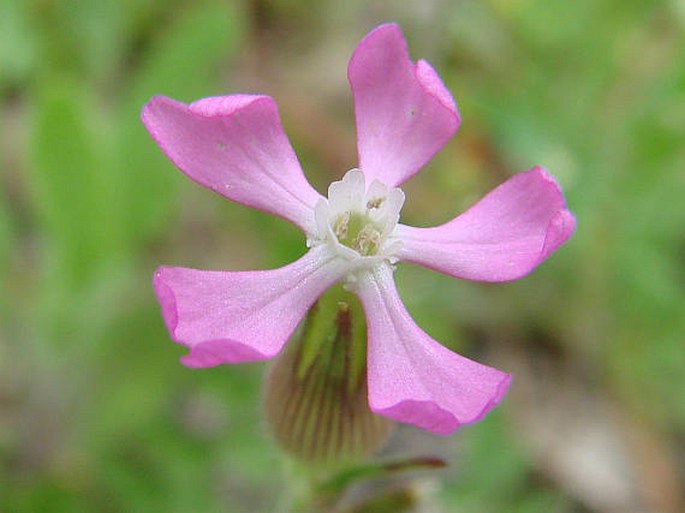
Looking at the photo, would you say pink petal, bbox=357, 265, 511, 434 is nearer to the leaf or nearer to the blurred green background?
the blurred green background

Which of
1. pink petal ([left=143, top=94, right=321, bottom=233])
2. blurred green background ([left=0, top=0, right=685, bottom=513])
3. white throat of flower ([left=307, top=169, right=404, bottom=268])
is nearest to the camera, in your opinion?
pink petal ([left=143, top=94, right=321, bottom=233])

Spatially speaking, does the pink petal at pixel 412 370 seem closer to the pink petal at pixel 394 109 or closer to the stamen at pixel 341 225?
the stamen at pixel 341 225

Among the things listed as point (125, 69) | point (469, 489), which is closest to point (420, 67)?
point (469, 489)

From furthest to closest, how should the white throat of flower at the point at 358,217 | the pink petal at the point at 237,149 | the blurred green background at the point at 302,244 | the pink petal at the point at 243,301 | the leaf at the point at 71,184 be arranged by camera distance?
the blurred green background at the point at 302,244, the leaf at the point at 71,184, the white throat of flower at the point at 358,217, the pink petal at the point at 237,149, the pink petal at the point at 243,301

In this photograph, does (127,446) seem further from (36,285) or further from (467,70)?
(467,70)

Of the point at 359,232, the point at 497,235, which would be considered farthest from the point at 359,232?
the point at 497,235

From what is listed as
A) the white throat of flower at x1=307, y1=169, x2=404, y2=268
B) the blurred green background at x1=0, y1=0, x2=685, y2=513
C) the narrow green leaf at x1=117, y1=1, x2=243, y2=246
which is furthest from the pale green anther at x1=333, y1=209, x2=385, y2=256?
the narrow green leaf at x1=117, y1=1, x2=243, y2=246

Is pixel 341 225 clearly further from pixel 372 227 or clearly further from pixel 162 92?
pixel 162 92

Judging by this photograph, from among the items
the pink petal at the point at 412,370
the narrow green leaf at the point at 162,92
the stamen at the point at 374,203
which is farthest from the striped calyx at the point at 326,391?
the narrow green leaf at the point at 162,92
